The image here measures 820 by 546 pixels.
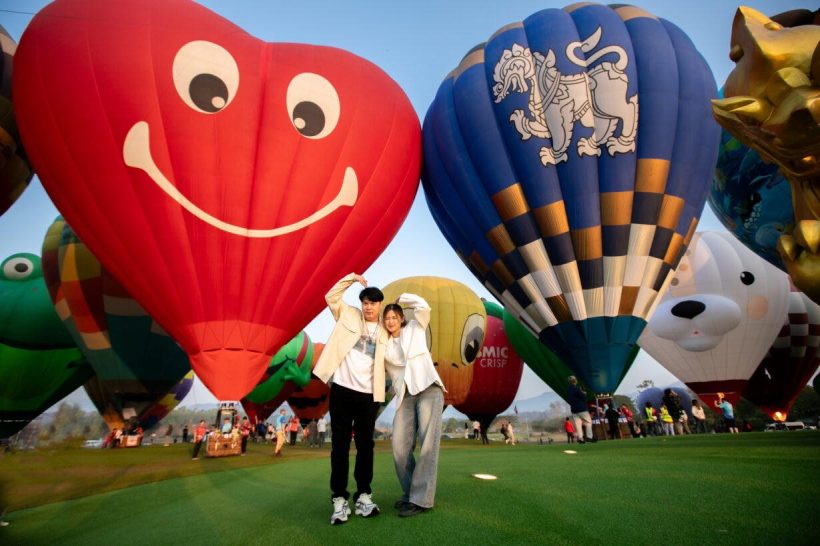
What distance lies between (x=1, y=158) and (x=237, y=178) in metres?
3.95

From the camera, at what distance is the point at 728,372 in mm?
15953

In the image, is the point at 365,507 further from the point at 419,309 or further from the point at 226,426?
the point at 226,426

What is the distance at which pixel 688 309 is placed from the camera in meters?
15.4

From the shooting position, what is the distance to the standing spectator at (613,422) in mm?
11352

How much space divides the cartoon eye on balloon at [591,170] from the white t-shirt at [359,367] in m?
7.32

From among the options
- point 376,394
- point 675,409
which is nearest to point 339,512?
point 376,394

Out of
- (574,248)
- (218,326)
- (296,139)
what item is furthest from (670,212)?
(218,326)

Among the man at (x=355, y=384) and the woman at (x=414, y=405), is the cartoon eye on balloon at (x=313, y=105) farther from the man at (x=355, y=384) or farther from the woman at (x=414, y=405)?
the woman at (x=414, y=405)

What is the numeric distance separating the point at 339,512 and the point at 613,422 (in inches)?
434

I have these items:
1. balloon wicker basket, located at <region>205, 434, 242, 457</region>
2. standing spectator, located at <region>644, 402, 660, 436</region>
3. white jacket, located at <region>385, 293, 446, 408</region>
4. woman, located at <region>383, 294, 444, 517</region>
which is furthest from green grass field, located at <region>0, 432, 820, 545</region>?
standing spectator, located at <region>644, 402, 660, 436</region>

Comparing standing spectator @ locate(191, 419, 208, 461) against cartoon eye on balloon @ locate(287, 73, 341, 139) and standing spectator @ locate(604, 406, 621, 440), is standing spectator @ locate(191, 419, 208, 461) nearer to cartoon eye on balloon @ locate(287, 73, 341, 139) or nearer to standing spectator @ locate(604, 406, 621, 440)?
cartoon eye on balloon @ locate(287, 73, 341, 139)

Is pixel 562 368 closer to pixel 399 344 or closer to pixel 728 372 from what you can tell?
pixel 728 372

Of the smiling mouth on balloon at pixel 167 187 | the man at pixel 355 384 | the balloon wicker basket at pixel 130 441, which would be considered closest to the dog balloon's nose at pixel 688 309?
the smiling mouth on balloon at pixel 167 187

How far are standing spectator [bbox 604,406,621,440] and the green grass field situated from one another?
749cm
